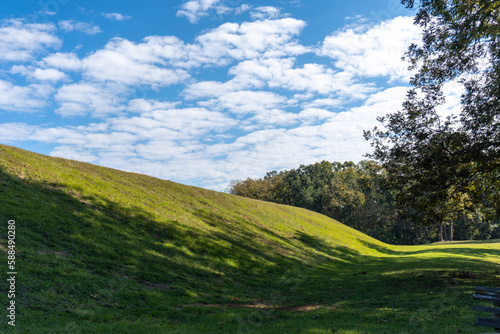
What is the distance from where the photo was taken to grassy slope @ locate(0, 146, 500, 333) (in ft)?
36.5

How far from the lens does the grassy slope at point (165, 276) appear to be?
11133 mm

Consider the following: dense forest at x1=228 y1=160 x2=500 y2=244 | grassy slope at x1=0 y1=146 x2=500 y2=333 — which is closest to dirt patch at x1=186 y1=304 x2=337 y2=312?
grassy slope at x1=0 y1=146 x2=500 y2=333

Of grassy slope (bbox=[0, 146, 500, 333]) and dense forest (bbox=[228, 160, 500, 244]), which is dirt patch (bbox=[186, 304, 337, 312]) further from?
dense forest (bbox=[228, 160, 500, 244])

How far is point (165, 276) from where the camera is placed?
57.6ft

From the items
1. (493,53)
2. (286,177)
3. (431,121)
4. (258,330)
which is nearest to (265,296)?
(258,330)

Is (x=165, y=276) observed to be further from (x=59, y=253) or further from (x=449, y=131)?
(x=449, y=131)

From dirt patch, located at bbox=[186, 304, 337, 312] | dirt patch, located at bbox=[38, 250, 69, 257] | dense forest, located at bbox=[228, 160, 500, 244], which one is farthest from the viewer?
dense forest, located at bbox=[228, 160, 500, 244]

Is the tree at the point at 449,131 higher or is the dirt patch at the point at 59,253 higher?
the tree at the point at 449,131

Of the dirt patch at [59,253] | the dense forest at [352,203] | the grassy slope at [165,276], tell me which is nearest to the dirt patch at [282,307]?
the grassy slope at [165,276]

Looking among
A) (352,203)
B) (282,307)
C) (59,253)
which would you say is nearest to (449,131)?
(282,307)

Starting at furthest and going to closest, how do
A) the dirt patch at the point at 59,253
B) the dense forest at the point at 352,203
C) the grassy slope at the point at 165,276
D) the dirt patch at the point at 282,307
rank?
1. the dense forest at the point at 352,203
2. the dirt patch at the point at 282,307
3. the dirt patch at the point at 59,253
4. the grassy slope at the point at 165,276

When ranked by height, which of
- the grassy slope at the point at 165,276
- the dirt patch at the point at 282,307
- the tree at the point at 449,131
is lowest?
the dirt patch at the point at 282,307

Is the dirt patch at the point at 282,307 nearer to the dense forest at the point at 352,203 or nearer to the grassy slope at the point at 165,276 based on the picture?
the grassy slope at the point at 165,276

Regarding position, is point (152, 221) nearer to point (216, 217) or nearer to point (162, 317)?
point (216, 217)
